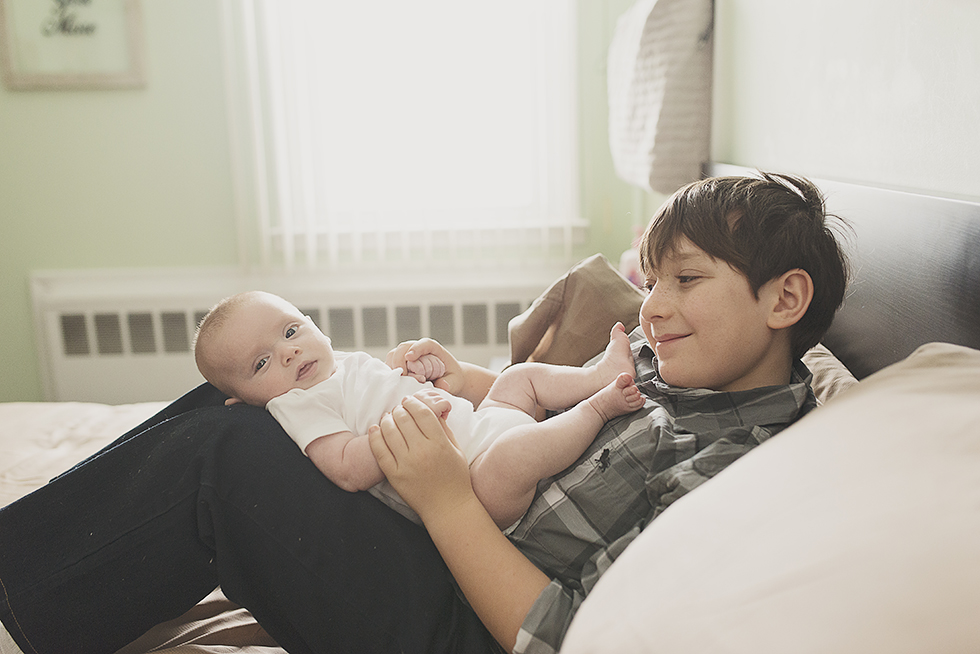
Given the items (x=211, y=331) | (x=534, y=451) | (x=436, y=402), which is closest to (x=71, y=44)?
(x=211, y=331)

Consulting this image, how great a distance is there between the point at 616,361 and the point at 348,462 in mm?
392

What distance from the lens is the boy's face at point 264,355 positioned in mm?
1080

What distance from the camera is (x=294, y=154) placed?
8.77ft

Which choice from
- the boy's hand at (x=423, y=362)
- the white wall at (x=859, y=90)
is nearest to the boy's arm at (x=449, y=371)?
the boy's hand at (x=423, y=362)

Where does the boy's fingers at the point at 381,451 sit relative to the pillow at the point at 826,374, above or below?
below

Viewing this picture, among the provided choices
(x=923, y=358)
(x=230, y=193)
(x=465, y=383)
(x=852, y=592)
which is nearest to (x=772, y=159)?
(x=465, y=383)

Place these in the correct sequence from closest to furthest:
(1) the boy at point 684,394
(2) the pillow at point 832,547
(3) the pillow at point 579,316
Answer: (2) the pillow at point 832,547 < (1) the boy at point 684,394 < (3) the pillow at point 579,316

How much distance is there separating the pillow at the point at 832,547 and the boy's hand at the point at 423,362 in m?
0.68

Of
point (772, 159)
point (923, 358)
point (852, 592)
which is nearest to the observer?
point (852, 592)

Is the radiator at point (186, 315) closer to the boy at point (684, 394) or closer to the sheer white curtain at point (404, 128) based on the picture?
the sheer white curtain at point (404, 128)


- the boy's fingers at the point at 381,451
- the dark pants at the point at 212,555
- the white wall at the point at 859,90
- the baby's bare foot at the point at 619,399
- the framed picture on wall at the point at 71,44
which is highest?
the framed picture on wall at the point at 71,44

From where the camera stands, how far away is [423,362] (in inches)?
48.1

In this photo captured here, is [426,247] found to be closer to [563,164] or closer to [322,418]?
[563,164]

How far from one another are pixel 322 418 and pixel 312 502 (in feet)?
0.47
